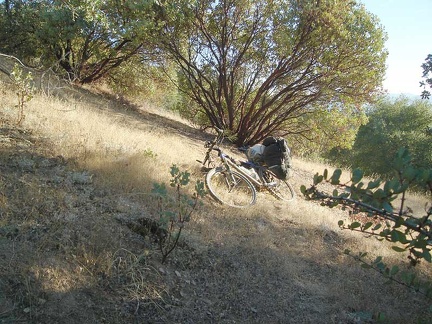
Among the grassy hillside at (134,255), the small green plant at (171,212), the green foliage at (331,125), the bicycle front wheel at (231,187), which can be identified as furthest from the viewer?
the green foliage at (331,125)

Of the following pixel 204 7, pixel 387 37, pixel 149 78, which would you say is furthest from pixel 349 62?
pixel 149 78

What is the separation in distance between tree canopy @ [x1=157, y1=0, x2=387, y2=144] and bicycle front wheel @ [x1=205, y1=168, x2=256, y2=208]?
6013 millimetres

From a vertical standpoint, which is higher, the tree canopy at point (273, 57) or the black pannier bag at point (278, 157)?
the tree canopy at point (273, 57)

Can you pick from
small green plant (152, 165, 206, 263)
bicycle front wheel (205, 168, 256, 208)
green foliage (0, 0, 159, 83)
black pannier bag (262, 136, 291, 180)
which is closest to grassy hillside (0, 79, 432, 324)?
small green plant (152, 165, 206, 263)

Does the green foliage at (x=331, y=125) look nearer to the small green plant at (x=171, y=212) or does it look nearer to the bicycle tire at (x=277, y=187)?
the bicycle tire at (x=277, y=187)

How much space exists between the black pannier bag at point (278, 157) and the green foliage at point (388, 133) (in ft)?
53.7

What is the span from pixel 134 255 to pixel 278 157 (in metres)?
4.69

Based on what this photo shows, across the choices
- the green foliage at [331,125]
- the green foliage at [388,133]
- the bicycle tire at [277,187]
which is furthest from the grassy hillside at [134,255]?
the green foliage at [388,133]

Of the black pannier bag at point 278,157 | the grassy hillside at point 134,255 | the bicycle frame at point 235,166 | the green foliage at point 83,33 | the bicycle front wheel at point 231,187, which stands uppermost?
the green foliage at point 83,33

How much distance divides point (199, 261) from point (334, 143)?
10.5 metres

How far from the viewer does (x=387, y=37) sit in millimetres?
10484

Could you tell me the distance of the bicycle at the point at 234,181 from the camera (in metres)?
6.01

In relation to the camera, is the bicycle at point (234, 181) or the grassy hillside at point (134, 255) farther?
the bicycle at point (234, 181)

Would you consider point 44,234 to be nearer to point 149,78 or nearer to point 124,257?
point 124,257
